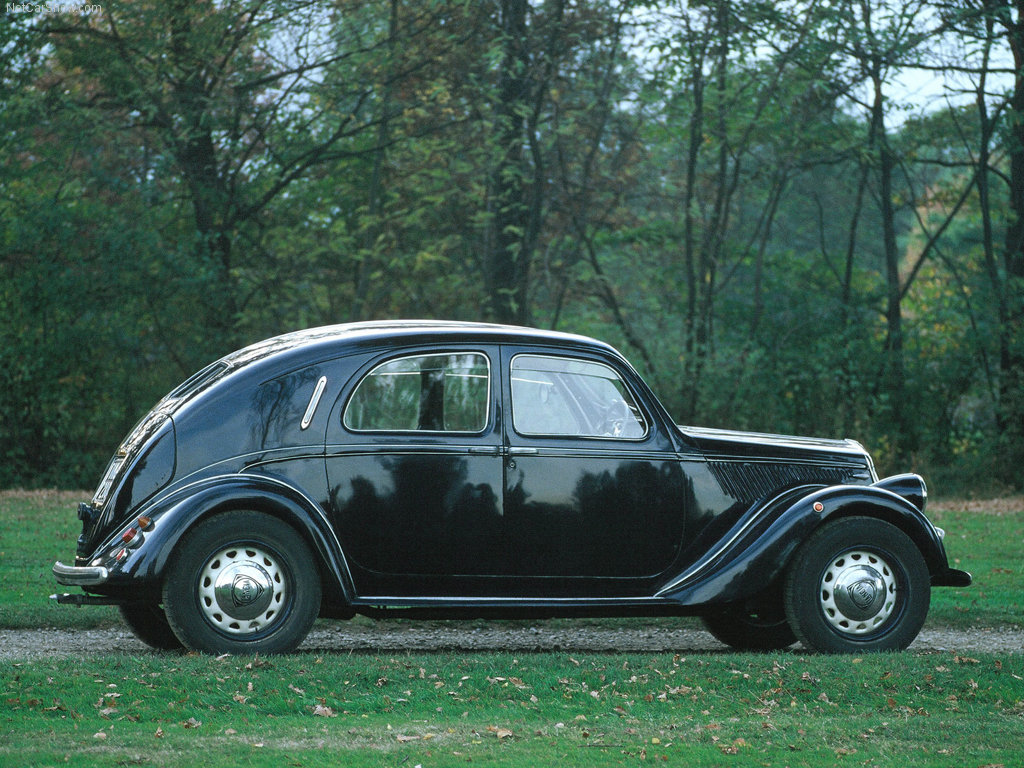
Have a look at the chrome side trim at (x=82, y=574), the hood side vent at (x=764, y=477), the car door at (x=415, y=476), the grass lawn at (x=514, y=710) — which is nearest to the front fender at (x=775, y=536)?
the hood side vent at (x=764, y=477)

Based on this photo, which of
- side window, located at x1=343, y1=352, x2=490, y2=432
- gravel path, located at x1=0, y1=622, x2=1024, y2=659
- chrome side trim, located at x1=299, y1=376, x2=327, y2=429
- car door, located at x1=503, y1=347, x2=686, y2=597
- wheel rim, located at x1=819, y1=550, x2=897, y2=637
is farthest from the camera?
gravel path, located at x1=0, y1=622, x2=1024, y2=659

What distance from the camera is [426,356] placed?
7.57 m

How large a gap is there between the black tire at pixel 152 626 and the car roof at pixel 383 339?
151 cm

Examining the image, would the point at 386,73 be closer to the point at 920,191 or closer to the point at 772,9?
the point at 772,9

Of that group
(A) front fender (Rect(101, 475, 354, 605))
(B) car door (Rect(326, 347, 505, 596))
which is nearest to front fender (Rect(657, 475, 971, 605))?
(B) car door (Rect(326, 347, 505, 596))

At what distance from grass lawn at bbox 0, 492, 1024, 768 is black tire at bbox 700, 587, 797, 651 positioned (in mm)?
935

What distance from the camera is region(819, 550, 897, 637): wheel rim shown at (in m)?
7.78

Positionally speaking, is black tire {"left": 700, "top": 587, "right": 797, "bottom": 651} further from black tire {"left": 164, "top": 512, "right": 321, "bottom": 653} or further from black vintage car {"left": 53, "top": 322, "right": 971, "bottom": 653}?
black tire {"left": 164, "top": 512, "right": 321, "bottom": 653}

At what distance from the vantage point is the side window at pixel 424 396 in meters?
7.43

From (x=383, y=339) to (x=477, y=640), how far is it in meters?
2.24

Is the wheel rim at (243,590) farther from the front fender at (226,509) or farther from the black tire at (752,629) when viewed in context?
the black tire at (752,629)

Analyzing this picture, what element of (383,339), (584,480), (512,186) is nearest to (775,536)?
(584,480)

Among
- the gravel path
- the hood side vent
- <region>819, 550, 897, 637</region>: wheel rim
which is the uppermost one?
the hood side vent

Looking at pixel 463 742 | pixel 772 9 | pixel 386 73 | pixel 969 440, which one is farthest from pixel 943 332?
pixel 463 742
